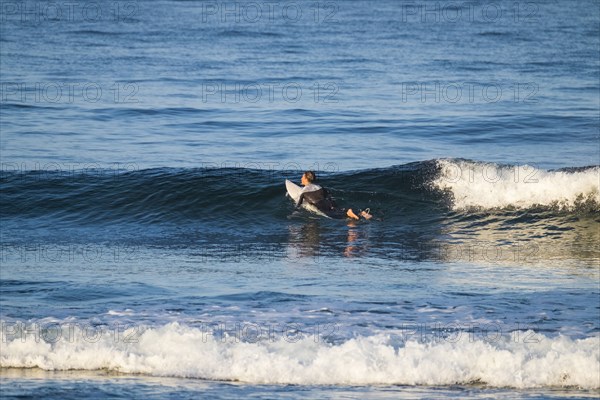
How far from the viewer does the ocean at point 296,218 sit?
9.72 meters

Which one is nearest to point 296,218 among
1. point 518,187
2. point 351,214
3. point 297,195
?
point 297,195

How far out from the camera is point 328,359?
31.8ft

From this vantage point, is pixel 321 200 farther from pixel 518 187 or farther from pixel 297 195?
pixel 518 187

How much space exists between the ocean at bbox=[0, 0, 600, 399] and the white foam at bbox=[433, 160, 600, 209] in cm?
5

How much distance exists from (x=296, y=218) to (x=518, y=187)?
475 centimetres

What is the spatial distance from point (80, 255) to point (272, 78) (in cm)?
1974

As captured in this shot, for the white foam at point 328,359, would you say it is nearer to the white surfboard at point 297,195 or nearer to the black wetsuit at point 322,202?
the black wetsuit at point 322,202

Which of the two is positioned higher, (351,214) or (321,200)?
(321,200)

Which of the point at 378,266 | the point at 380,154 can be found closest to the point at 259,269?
the point at 378,266

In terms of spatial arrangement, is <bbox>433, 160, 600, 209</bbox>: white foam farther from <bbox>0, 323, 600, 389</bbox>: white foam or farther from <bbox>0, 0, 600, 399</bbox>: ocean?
<bbox>0, 323, 600, 389</bbox>: white foam

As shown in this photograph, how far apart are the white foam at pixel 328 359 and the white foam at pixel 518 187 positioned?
27.9 feet

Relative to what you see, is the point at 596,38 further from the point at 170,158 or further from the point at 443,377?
the point at 443,377

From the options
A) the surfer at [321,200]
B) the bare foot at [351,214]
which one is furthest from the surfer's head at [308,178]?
the bare foot at [351,214]

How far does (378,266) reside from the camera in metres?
13.6
